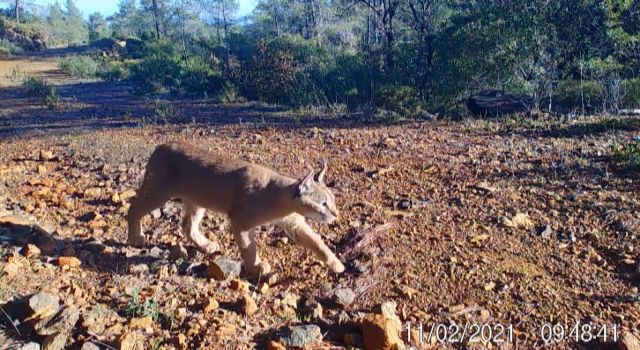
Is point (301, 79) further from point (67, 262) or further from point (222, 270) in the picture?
point (67, 262)

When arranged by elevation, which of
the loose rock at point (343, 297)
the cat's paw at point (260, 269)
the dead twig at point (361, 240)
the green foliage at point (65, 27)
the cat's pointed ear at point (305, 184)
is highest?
the green foliage at point (65, 27)

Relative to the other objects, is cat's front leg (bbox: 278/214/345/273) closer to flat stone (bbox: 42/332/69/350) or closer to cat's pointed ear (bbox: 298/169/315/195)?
cat's pointed ear (bbox: 298/169/315/195)

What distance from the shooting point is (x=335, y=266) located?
4.80 m

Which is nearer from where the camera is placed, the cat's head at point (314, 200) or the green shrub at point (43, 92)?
the cat's head at point (314, 200)

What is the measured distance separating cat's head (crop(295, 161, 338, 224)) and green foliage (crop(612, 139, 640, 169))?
4.47 m

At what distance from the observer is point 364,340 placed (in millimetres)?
3811

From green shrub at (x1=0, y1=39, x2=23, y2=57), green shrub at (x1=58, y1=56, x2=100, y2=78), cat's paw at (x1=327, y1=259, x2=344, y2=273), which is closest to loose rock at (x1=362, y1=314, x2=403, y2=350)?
cat's paw at (x1=327, y1=259, x2=344, y2=273)

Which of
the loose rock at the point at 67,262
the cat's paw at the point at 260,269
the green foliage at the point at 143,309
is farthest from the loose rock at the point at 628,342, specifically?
the loose rock at the point at 67,262

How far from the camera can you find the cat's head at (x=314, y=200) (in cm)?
491

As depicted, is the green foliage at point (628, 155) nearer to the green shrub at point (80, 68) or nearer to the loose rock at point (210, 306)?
the loose rock at point (210, 306)

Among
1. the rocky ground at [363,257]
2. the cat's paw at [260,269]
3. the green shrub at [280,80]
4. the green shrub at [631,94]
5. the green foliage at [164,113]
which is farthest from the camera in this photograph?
the green shrub at [280,80]

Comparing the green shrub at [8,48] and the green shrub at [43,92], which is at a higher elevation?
the green shrub at [8,48]

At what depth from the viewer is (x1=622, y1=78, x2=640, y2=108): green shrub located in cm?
1242

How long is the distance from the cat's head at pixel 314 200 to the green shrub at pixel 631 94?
10296 mm
